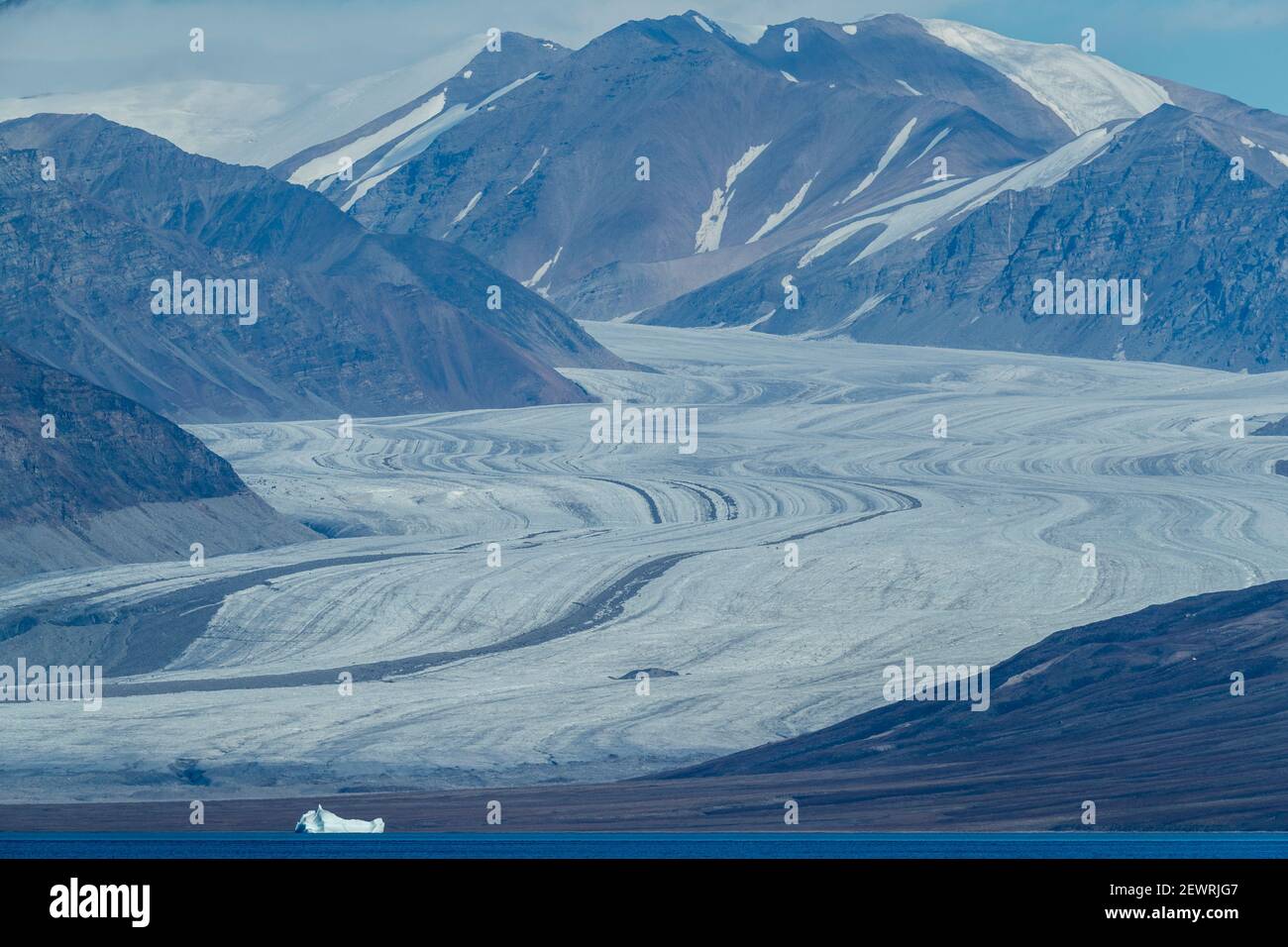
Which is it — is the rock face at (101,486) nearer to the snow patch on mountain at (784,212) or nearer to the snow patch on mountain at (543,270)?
the snow patch on mountain at (543,270)

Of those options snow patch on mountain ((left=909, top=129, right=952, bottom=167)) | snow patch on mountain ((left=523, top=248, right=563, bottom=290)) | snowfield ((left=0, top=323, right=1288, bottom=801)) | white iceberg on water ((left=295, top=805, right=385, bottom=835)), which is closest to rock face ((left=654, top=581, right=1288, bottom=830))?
snowfield ((left=0, top=323, right=1288, bottom=801))

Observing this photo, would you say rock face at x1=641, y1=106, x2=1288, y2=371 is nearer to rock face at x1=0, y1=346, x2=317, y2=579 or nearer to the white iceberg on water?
rock face at x1=0, y1=346, x2=317, y2=579

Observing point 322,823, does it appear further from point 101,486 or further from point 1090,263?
point 1090,263

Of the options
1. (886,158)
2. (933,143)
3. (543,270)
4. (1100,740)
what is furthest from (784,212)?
(1100,740)

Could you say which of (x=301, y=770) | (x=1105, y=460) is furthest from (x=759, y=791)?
(x=1105, y=460)

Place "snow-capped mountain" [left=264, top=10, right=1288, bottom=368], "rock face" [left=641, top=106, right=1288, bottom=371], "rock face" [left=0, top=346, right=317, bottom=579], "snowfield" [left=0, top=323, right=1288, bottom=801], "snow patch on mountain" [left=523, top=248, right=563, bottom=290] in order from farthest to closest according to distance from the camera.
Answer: "snow patch on mountain" [left=523, top=248, right=563, bottom=290] < "snow-capped mountain" [left=264, top=10, right=1288, bottom=368] < "rock face" [left=641, top=106, right=1288, bottom=371] < "rock face" [left=0, top=346, right=317, bottom=579] < "snowfield" [left=0, top=323, right=1288, bottom=801]
